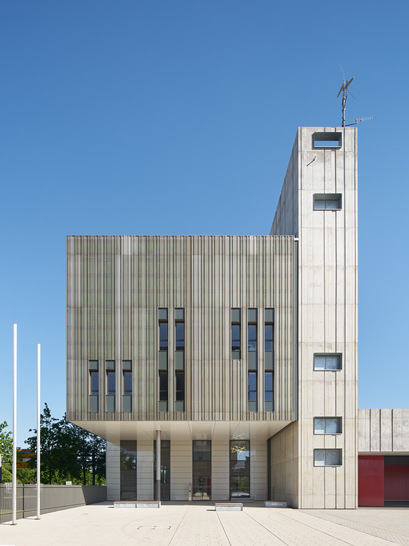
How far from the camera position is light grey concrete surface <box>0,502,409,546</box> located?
18781 millimetres

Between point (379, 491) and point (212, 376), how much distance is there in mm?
11954

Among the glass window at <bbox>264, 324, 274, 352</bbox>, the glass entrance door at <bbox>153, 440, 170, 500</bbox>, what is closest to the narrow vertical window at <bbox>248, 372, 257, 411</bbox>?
the glass window at <bbox>264, 324, 274, 352</bbox>

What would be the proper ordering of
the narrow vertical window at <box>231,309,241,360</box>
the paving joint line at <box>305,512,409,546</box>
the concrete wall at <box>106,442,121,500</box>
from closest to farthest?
the paving joint line at <box>305,512,409,546</box> → the narrow vertical window at <box>231,309,241,360</box> → the concrete wall at <box>106,442,121,500</box>

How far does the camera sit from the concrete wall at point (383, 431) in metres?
32.7


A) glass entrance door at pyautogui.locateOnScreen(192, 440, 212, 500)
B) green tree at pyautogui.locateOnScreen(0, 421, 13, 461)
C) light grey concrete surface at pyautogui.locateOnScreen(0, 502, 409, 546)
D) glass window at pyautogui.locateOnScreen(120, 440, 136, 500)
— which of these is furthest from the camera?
green tree at pyautogui.locateOnScreen(0, 421, 13, 461)

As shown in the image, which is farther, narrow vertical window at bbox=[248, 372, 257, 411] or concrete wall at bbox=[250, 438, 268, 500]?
concrete wall at bbox=[250, 438, 268, 500]

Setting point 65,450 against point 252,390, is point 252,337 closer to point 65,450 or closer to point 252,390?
point 252,390

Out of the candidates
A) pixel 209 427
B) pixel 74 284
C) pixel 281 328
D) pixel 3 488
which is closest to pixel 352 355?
pixel 281 328

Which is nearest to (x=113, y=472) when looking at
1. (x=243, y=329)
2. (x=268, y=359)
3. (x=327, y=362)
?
(x=268, y=359)

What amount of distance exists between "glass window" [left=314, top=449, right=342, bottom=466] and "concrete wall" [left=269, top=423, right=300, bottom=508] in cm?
107

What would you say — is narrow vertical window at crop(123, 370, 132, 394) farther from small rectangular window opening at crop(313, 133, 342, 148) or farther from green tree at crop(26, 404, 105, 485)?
green tree at crop(26, 404, 105, 485)

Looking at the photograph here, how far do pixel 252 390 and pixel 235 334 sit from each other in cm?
320

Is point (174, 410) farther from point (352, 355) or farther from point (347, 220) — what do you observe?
point (347, 220)

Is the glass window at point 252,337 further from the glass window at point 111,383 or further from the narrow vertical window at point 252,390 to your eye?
the glass window at point 111,383
